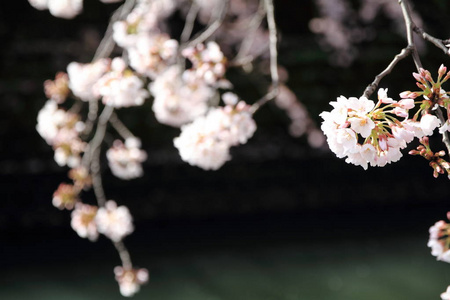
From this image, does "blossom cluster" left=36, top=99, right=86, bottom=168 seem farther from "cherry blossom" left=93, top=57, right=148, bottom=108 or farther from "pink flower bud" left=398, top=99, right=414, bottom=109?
"pink flower bud" left=398, top=99, right=414, bottom=109

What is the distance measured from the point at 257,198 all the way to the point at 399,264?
146cm

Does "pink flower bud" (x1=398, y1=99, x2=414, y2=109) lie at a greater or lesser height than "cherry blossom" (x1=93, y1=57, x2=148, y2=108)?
lesser

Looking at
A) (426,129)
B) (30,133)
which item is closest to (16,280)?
(30,133)

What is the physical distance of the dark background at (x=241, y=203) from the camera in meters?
3.01

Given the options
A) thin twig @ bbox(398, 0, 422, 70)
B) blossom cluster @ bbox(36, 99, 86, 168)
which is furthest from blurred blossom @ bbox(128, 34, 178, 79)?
thin twig @ bbox(398, 0, 422, 70)

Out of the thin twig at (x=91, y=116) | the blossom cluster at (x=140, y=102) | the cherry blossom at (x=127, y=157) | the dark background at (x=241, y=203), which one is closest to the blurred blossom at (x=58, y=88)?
the blossom cluster at (x=140, y=102)

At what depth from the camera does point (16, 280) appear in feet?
10.1

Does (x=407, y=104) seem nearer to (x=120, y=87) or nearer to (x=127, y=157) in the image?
(x=120, y=87)

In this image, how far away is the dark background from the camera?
9.87 ft

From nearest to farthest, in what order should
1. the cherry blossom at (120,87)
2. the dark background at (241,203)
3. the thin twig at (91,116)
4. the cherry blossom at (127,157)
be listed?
1. the cherry blossom at (120,87)
2. the thin twig at (91,116)
3. the cherry blossom at (127,157)
4. the dark background at (241,203)

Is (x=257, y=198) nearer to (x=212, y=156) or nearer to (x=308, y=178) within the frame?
(x=308, y=178)

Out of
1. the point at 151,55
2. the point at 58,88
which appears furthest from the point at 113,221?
the point at 151,55

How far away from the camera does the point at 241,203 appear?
14.1 ft

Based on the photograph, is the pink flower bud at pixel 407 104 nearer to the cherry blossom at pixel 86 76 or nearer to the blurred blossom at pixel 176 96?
the blurred blossom at pixel 176 96
